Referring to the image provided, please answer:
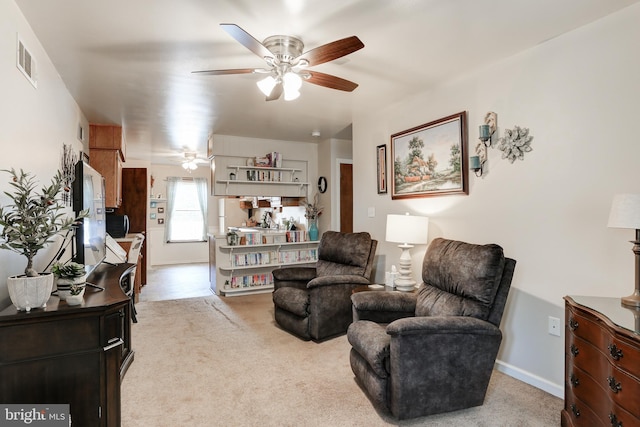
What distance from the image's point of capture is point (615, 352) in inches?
57.6

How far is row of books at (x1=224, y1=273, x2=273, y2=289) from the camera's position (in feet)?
17.3

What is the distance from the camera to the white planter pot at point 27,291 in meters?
1.56

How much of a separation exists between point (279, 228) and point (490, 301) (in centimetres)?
451

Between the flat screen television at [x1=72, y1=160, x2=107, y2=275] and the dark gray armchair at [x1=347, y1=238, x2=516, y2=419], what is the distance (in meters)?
1.85

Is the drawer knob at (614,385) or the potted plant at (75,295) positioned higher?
the potted plant at (75,295)

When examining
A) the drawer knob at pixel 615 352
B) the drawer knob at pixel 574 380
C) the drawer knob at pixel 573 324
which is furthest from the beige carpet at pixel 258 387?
the drawer knob at pixel 615 352

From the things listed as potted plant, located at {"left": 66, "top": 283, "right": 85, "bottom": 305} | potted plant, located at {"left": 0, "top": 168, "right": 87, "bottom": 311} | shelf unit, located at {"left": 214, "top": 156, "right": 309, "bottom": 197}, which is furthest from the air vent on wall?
shelf unit, located at {"left": 214, "top": 156, "right": 309, "bottom": 197}

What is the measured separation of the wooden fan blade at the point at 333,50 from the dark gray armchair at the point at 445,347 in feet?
4.86

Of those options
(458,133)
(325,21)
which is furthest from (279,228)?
(325,21)

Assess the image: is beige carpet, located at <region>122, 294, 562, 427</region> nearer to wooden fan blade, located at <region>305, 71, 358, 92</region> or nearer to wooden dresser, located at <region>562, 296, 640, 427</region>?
wooden dresser, located at <region>562, 296, 640, 427</region>

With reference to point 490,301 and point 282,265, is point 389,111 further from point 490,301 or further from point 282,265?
point 282,265

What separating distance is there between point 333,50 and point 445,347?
1854mm

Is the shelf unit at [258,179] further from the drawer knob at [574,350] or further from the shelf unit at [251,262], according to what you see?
the drawer knob at [574,350]

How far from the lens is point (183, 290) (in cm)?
577
